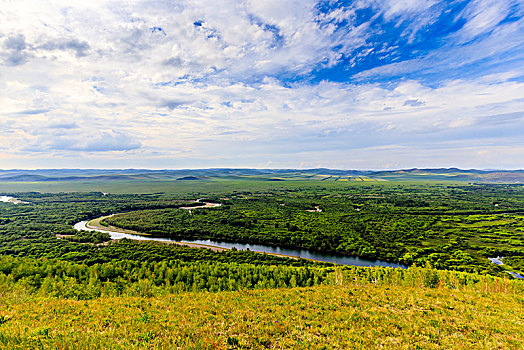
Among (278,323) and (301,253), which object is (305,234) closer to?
(301,253)

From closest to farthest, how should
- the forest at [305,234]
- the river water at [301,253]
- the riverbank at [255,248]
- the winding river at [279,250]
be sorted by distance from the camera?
the river water at [301,253] → the winding river at [279,250] → the forest at [305,234] → the riverbank at [255,248]

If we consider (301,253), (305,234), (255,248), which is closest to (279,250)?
(301,253)

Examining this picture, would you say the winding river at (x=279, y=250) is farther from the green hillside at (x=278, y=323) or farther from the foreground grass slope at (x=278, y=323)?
the foreground grass slope at (x=278, y=323)

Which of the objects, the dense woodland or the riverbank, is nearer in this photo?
the dense woodland

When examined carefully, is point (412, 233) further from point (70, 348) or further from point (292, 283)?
point (70, 348)

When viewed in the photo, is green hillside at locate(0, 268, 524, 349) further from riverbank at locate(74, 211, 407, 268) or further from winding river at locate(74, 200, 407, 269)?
riverbank at locate(74, 211, 407, 268)

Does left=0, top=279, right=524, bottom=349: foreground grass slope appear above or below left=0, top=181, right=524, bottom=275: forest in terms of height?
above

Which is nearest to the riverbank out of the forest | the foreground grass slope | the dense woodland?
the forest

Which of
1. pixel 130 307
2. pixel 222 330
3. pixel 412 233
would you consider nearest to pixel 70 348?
pixel 222 330

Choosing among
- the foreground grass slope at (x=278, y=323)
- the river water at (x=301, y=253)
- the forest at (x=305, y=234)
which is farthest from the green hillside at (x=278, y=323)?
the river water at (x=301, y=253)
